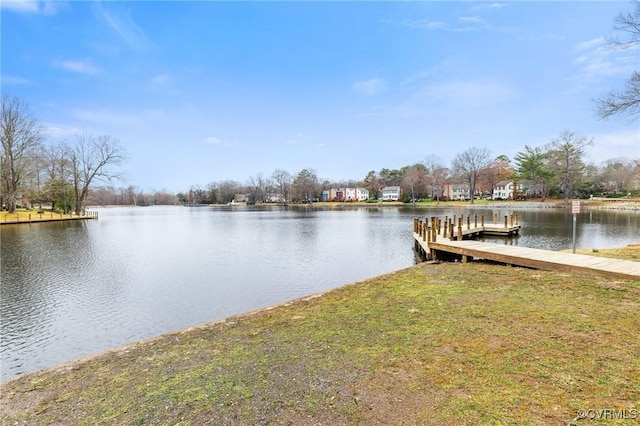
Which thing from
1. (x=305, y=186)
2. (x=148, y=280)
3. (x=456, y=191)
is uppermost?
(x=305, y=186)

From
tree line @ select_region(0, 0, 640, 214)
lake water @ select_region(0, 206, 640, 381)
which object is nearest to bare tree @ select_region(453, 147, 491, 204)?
tree line @ select_region(0, 0, 640, 214)

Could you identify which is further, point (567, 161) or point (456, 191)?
point (456, 191)

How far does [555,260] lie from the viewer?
789 cm

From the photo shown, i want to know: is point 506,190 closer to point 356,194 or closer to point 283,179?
point 356,194

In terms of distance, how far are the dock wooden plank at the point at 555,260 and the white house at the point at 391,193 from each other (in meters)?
80.6

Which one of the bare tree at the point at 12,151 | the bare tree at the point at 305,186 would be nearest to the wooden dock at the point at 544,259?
the bare tree at the point at 12,151

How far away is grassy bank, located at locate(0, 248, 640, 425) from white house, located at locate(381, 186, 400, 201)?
282ft

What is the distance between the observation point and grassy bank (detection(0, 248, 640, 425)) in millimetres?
2600

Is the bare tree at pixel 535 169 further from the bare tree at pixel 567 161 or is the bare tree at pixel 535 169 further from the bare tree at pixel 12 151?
the bare tree at pixel 12 151

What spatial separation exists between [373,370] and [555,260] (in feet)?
22.6

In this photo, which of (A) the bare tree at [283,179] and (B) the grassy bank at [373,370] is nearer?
(B) the grassy bank at [373,370]

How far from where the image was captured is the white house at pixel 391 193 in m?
90.0

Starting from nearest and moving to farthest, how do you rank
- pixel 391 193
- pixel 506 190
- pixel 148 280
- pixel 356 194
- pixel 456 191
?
pixel 148 280 → pixel 506 190 → pixel 456 191 → pixel 391 193 → pixel 356 194

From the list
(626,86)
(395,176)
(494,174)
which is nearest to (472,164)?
(494,174)
